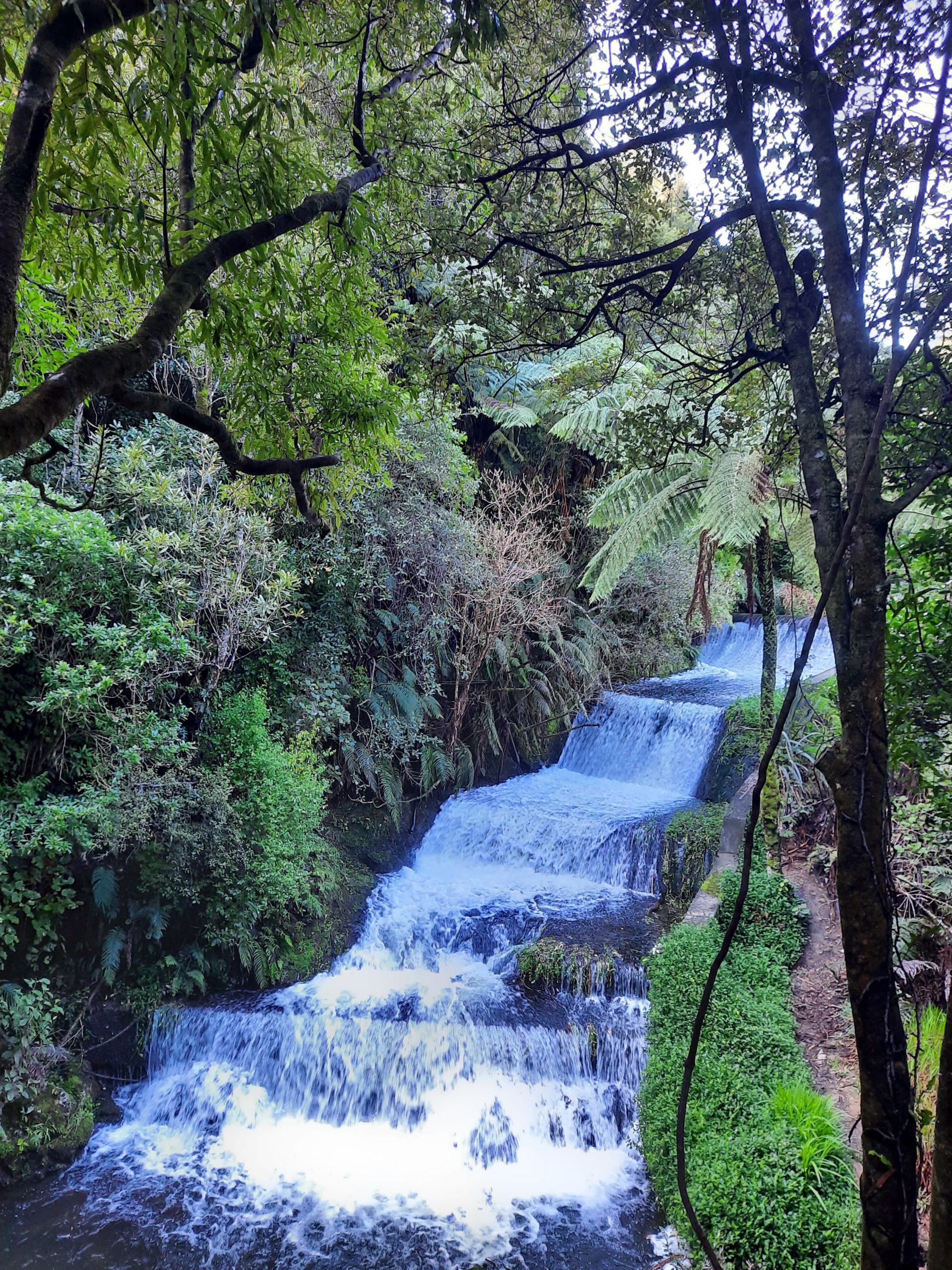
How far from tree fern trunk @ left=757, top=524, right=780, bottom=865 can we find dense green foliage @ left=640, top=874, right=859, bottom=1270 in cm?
100

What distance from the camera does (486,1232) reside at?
14.7 feet

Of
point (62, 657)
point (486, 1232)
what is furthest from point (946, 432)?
point (62, 657)

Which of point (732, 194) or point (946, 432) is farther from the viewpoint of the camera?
point (732, 194)

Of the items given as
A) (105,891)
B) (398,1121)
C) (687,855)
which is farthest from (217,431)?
(687,855)

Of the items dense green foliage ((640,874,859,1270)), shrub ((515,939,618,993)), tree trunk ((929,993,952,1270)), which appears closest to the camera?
tree trunk ((929,993,952,1270))

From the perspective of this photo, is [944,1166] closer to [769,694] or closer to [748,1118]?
[748,1118]

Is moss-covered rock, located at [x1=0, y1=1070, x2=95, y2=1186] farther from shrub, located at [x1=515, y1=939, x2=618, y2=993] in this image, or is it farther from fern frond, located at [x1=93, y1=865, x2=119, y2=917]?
shrub, located at [x1=515, y1=939, x2=618, y2=993]

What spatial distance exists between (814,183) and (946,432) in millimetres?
1608

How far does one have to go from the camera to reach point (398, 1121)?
535cm

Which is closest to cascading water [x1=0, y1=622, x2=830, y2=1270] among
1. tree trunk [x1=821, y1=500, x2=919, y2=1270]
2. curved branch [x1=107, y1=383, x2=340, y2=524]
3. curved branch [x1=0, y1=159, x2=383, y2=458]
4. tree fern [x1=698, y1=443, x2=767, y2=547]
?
tree trunk [x1=821, y1=500, x2=919, y2=1270]

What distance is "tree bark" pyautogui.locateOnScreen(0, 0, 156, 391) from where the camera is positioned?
158 centimetres

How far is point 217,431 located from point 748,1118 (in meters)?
4.74

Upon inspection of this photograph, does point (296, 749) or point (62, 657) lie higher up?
point (62, 657)

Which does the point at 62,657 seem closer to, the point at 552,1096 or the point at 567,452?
the point at 552,1096
